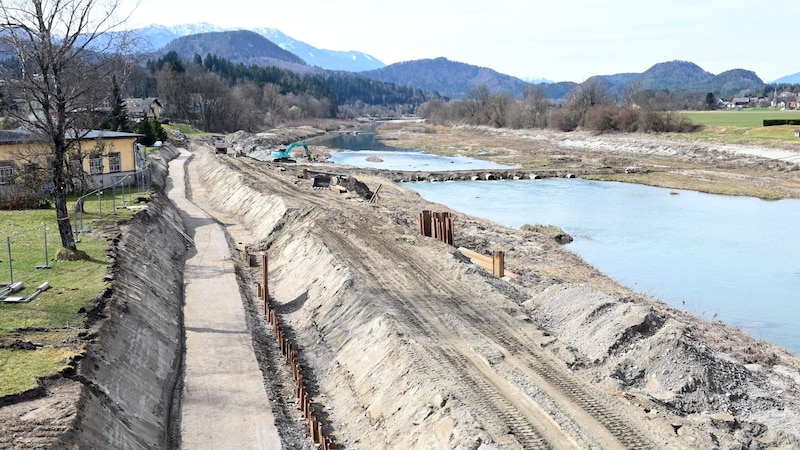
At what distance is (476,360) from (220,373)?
699 centimetres

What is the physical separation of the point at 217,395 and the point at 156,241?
14.9 meters

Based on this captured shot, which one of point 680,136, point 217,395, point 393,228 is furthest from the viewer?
point 680,136

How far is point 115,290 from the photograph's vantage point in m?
20.8

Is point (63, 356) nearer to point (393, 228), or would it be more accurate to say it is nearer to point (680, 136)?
point (393, 228)

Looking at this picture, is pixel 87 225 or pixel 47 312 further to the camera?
pixel 87 225

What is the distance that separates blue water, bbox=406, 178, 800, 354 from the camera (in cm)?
2807

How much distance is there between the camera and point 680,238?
4159 centimetres

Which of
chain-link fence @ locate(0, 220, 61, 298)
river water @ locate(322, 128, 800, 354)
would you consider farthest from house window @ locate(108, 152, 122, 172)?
river water @ locate(322, 128, 800, 354)

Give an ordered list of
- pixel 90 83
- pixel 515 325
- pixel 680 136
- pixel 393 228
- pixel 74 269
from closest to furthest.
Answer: pixel 515 325
pixel 74 269
pixel 90 83
pixel 393 228
pixel 680 136

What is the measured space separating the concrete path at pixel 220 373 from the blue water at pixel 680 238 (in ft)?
56.6

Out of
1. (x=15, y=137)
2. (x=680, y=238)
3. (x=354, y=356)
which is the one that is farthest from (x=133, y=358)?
(x=680, y=238)

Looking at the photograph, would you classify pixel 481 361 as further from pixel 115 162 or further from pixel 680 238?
pixel 115 162

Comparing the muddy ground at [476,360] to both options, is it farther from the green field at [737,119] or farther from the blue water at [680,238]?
the green field at [737,119]

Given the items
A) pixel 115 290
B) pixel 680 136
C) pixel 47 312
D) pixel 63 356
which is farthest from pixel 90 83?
pixel 680 136
